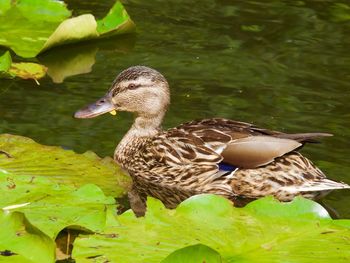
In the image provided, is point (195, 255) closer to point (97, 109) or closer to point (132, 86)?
point (97, 109)

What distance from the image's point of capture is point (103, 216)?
21.8ft

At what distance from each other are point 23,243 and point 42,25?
4.81m

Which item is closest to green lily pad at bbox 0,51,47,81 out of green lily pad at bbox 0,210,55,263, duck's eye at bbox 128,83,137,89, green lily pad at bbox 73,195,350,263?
duck's eye at bbox 128,83,137,89

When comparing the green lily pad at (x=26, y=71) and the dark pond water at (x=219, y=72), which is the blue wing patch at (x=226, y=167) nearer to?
the dark pond water at (x=219, y=72)

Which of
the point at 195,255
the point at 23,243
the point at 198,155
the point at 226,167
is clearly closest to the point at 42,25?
the point at 198,155

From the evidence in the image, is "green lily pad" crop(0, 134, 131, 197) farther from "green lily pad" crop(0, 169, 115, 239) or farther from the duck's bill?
the duck's bill

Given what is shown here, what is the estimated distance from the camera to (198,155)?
909 cm

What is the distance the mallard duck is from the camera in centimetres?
867

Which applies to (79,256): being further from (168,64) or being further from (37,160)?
(168,64)

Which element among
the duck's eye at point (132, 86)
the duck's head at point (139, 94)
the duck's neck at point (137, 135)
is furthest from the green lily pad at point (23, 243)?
the duck's eye at point (132, 86)

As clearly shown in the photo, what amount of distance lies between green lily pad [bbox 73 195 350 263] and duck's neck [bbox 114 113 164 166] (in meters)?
2.61

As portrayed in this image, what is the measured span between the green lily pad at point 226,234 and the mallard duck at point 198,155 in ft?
4.48

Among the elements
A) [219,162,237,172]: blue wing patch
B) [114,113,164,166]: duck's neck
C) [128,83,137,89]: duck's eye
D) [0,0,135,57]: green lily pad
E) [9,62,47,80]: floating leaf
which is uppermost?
[0,0,135,57]: green lily pad

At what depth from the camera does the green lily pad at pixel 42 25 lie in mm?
10344
